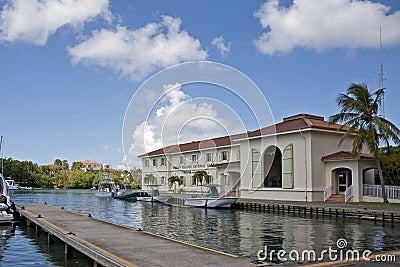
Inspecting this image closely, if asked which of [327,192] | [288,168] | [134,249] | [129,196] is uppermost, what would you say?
[288,168]

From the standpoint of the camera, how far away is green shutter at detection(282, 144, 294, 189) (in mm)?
36031

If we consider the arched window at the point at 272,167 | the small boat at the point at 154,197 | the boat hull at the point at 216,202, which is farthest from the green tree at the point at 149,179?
the boat hull at the point at 216,202

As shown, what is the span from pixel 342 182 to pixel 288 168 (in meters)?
4.70

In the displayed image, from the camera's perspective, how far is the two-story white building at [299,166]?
112 feet

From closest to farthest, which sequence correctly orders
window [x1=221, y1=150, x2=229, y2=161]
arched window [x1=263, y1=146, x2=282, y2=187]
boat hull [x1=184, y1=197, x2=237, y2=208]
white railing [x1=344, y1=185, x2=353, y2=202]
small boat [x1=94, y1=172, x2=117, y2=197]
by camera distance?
1. white railing [x1=344, y1=185, x2=353, y2=202]
2. boat hull [x1=184, y1=197, x2=237, y2=208]
3. arched window [x1=263, y1=146, x2=282, y2=187]
4. window [x1=221, y1=150, x2=229, y2=161]
5. small boat [x1=94, y1=172, x2=117, y2=197]

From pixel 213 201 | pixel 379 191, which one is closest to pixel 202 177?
pixel 213 201

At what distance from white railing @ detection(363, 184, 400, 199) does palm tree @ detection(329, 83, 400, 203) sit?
115 cm

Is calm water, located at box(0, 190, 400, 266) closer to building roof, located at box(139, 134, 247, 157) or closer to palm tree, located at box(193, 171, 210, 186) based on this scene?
palm tree, located at box(193, 171, 210, 186)

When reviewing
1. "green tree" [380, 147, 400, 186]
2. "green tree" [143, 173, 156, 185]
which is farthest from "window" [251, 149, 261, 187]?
"green tree" [143, 173, 156, 185]

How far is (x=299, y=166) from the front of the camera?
1395 inches

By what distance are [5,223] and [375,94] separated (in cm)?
2582

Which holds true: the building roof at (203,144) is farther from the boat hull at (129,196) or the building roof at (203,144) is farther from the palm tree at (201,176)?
the boat hull at (129,196)

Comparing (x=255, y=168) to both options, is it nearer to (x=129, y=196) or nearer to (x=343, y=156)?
(x=343, y=156)

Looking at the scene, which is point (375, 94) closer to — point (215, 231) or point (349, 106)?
point (349, 106)
